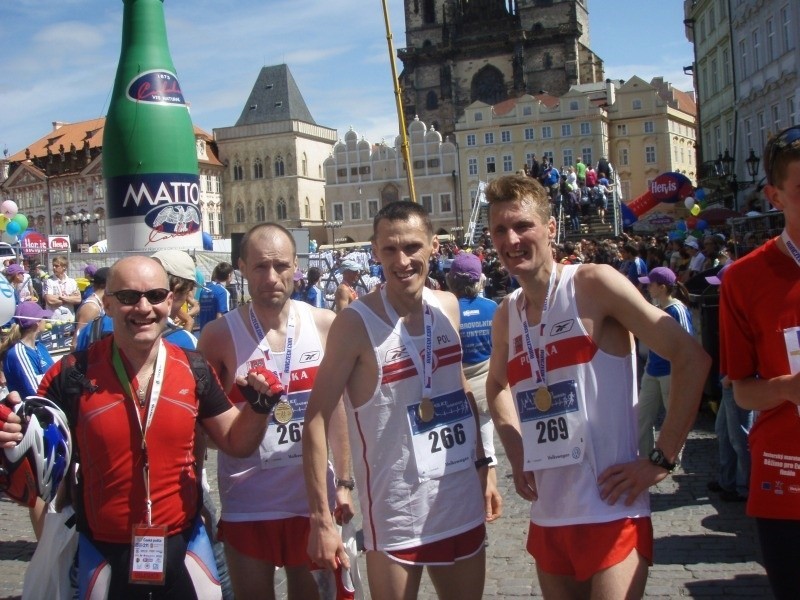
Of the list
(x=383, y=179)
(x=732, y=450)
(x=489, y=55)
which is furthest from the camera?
(x=489, y=55)

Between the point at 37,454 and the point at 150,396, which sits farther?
the point at 150,396

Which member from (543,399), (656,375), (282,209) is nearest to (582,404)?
(543,399)

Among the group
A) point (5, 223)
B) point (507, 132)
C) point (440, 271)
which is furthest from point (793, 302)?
point (507, 132)

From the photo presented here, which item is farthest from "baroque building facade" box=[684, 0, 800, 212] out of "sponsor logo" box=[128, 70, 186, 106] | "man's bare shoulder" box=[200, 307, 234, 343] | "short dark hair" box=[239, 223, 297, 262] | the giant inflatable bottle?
"man's bare shoulder" box=[200, 307, 234, 343]

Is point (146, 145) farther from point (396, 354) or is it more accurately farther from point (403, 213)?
point (396, 354)

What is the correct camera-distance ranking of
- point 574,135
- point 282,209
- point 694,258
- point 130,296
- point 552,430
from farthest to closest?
point 282,209, point 574,135, point 694,258, point 130,296, point 552,430

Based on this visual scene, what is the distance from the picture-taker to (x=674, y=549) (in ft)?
17.8

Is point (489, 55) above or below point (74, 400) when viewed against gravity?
above

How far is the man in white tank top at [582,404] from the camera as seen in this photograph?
8.86 ft

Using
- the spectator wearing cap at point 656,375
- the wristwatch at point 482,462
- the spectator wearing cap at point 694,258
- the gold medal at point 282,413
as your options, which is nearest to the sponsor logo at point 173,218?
the spectator wearing cap at point 694,258

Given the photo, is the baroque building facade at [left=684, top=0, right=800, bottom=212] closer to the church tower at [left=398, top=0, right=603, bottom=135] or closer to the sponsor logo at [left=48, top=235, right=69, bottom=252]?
the sponsor logo at [left=48, top=235, right=69, bottom=252]

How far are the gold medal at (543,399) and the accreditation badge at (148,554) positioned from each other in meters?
1.28

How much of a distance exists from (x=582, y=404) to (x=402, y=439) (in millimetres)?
628

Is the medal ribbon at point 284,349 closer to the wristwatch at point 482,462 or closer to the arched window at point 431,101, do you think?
the wristwatch at point 482,462
